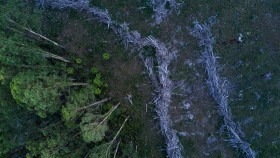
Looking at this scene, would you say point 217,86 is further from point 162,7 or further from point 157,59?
point 162,7

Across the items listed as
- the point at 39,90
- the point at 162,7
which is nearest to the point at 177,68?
the point at 162,7

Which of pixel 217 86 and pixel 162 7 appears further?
pixel 162 7

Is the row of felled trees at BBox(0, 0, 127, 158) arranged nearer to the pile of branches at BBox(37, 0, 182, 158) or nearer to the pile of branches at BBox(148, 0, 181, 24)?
the pile of branches at BBox(37, 0, 182, 158)

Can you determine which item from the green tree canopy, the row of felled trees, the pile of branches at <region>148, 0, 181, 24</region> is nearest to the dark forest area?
the pile of branches at <region>148, 0, 181, 24</region>

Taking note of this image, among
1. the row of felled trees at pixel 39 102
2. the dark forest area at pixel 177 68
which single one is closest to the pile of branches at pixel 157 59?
the dark forest area at pixel 177 68

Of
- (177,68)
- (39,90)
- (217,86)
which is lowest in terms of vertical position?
(39,90)

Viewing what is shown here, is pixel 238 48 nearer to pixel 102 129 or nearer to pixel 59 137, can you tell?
pixel 102 129
